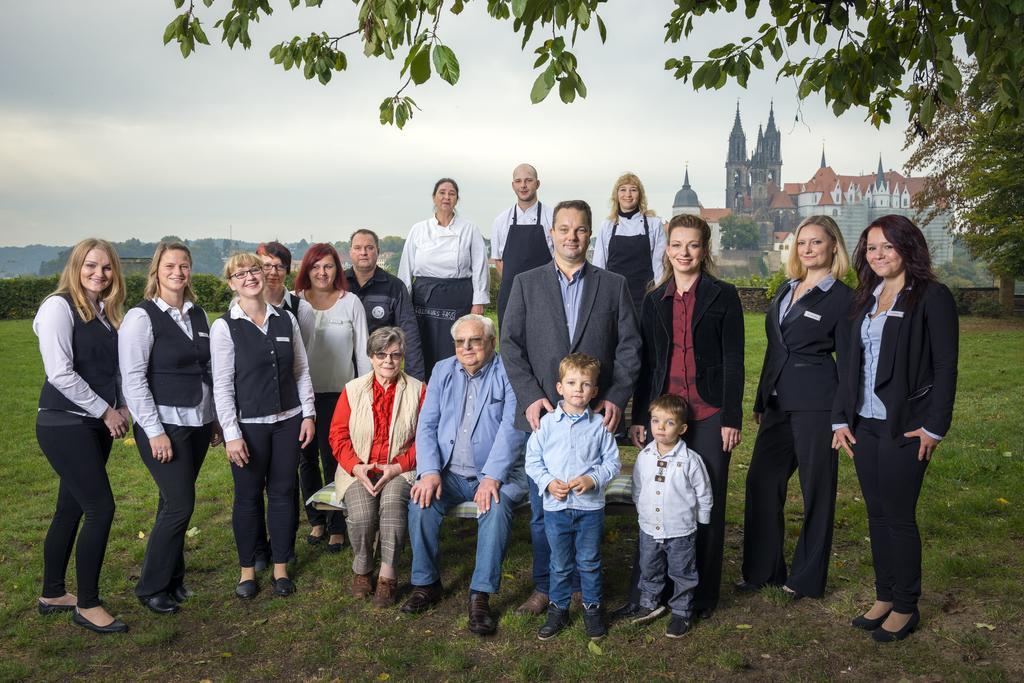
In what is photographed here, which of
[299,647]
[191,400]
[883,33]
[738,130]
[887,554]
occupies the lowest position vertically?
[299,647]

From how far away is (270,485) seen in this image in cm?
534

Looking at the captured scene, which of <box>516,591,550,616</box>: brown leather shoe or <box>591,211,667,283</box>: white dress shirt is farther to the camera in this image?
<box>591,211,667,283</box>: white dress shirt

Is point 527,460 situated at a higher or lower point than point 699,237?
lower

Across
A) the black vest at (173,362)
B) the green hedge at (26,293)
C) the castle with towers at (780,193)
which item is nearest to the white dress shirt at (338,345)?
the black vest at (173,362)

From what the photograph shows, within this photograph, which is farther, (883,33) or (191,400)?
(883,33)

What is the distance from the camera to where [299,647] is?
→ 187 inches

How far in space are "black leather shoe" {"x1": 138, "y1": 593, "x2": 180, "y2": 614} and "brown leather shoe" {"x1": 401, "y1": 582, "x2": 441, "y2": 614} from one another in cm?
139

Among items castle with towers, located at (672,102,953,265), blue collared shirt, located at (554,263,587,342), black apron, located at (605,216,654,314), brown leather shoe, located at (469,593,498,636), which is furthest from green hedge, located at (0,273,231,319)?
castle with towers, located at (672,102,953,265)

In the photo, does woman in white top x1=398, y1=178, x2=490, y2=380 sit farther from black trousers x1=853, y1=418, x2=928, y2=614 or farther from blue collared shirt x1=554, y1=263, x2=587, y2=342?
black trousers x1=853, y1=418, x2=928, y2=614

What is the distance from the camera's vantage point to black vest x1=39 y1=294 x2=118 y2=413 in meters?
4.70

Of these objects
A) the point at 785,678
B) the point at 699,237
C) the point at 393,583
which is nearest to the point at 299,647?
the point at 393,583

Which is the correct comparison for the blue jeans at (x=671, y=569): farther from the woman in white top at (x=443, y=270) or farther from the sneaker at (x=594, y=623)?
the woman in white top at (x=443, y=270)

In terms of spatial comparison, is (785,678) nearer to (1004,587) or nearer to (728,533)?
(1004,587)

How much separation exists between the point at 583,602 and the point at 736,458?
16.2 ft
